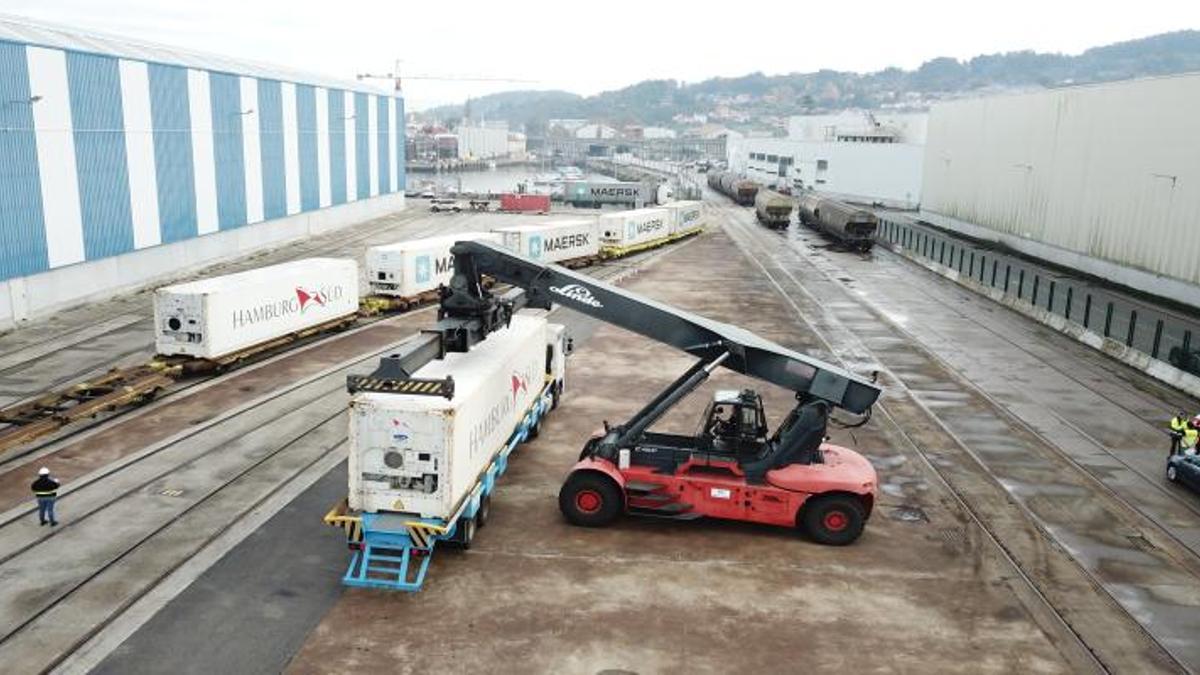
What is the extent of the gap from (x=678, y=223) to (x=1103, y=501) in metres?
52.0

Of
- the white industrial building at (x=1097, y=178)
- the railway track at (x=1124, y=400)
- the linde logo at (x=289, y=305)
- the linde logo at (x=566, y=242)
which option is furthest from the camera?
the linde logo at (x=566, y=242)

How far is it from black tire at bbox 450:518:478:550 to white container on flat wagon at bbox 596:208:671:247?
142 feet

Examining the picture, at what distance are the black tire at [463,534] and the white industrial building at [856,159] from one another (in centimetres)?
9327

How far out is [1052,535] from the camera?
17344mm

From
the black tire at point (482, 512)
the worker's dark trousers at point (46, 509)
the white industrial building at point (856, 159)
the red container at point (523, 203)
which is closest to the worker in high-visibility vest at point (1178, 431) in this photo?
the black tire at point (482, 512)

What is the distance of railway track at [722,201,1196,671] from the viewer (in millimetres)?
13578

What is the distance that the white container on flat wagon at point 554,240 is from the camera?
156 ft

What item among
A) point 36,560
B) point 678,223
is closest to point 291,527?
point 36,560

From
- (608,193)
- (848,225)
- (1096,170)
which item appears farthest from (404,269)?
(608,193)

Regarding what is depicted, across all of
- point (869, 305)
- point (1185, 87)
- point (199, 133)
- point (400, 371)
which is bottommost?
point (869, 305)

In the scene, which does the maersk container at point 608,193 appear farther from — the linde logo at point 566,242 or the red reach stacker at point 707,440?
the red reach stacker at point 707,440

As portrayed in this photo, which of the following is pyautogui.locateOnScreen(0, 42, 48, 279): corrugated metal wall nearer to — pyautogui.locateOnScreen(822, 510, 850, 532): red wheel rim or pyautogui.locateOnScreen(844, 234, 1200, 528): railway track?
pyautogui.locateOnScreen(822, 510, 850, 532): red wheel rim

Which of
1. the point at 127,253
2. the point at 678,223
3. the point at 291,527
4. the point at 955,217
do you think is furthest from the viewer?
the point at 955,217

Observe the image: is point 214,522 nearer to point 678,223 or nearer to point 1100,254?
point 1100,254
